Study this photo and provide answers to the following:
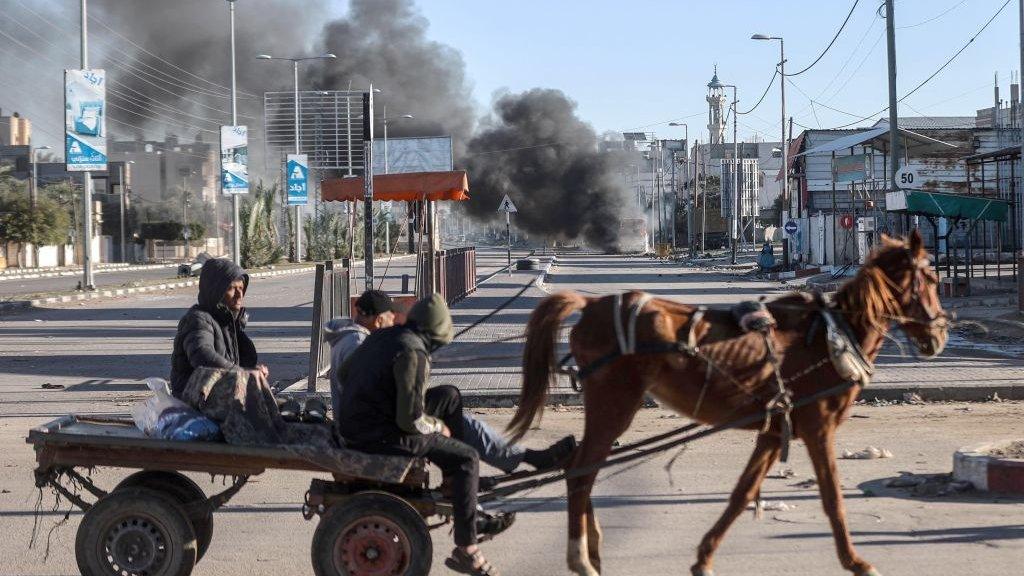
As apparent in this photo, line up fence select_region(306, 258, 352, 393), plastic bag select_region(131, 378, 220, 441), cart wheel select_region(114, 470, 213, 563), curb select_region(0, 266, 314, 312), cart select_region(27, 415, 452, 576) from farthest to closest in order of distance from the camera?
curb select_region(0, 266, 314, 312) < fence select_region(306, 258, 352, 393) < cart wheel select_region(114, 470, 213, 563) < plastic bag select_region(131, 378, 220, 441) < cart select_region(27, 415, 452, 576)

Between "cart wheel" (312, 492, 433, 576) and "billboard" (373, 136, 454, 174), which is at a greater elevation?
"billboard" (373, 136, 454, 174)

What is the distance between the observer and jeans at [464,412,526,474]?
18.5 ft

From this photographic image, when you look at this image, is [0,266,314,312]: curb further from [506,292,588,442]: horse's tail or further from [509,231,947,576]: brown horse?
[509,231,947,576]: brown horse

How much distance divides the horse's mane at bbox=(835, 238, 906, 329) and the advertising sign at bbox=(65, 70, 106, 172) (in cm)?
2566

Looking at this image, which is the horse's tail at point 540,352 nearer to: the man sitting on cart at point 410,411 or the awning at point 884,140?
the man sitting on cart at point 410,411

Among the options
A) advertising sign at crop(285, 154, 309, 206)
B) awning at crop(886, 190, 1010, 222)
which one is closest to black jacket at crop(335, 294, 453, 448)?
awning at crop(886, 190, 1010, 222)

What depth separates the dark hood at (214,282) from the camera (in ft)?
19.2

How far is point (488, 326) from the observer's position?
787 inches

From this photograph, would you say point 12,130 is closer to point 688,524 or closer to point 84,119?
point 84,119

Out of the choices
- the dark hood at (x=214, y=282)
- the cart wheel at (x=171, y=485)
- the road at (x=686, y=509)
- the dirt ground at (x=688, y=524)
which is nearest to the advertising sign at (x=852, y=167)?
the road at (x=686, y=509)

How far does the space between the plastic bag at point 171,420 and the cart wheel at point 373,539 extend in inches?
29.1

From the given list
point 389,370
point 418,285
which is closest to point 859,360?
point 389,370

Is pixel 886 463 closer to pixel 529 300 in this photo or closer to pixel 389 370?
pixel 389 370

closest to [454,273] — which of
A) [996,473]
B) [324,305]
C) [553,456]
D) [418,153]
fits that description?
[324,305]
